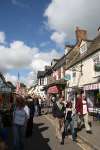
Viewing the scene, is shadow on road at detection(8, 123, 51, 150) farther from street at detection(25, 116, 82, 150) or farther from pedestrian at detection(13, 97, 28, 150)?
pedestrian at detection(13, 97, 28, 150)

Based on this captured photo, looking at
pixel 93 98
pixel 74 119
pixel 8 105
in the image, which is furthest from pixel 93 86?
pixel 74 119

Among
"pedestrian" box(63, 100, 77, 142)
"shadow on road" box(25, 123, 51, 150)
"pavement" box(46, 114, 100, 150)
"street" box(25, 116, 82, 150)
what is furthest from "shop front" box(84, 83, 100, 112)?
"shadow on road" box(25, 123, 51, 150)

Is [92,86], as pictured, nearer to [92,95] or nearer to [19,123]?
[92,95]

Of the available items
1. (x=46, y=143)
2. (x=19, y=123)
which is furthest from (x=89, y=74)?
(x=19, y=123)

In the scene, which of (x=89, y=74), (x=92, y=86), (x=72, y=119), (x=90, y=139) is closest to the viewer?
(x=90, y=139)

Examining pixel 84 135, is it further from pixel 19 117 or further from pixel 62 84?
pixel 62 84

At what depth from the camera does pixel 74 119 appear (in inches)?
573

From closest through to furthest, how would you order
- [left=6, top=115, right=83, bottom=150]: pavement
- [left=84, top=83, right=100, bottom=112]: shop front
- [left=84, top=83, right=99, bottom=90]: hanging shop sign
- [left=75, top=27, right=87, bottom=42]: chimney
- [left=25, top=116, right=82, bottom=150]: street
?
[left=6, top=115, right=83, bottom=150]: pavement, [left=25, top=116, right=82, bottom=150]: street, [left=84, top=83, right=99, bottom=90]: hanging shop sign, [left=84, top=83, right=100, bottom=112]: shop front, [left=75, top=27, right=87, bottom=42]: chimney

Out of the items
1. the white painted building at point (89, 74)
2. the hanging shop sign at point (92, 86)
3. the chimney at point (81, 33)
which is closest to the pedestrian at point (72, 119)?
the white painted building at point (89, 74)

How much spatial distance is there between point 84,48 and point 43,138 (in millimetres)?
21160

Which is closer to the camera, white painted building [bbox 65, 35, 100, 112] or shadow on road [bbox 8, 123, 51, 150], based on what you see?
shadow on road [bbox 8, 123, 51, 150]

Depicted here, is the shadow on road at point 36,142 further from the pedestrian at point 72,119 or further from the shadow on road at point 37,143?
the pedestrian at point 72,119

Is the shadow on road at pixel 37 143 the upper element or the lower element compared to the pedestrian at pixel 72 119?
lower

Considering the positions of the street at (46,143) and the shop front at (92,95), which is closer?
the street at (46,143)
